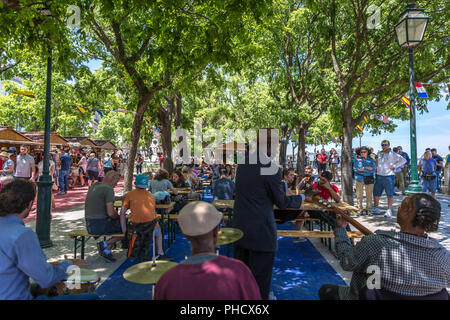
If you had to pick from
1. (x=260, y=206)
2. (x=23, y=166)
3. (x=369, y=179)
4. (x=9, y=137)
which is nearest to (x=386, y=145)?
(x=369, y=179)

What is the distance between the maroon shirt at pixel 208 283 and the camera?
4.79 ft

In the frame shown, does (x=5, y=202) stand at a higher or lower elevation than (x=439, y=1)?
lower

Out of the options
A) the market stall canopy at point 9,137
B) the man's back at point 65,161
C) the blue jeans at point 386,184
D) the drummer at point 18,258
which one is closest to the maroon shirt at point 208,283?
the drummer at point 18,258

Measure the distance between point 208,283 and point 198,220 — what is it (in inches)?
14.5

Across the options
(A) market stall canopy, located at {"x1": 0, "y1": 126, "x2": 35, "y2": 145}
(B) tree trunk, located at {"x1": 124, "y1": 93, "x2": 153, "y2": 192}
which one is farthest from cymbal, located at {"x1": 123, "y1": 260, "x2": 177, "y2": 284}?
(A) market stall canopy, located at {"x1": 0, "y1": 126, "x2": 35, "y2": 145}

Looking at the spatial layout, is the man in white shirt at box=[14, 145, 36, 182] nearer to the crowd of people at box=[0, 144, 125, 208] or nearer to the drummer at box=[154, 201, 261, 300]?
the crowd of people at box=[0, 144, 125, 208]

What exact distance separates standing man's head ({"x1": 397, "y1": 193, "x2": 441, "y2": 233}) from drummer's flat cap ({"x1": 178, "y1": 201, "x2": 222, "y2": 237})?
132cm

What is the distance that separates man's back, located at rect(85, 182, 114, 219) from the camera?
496 centimetres

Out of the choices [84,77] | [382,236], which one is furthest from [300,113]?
[382,236]

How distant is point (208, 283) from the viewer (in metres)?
1.46

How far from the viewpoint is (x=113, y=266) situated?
16.7 feet

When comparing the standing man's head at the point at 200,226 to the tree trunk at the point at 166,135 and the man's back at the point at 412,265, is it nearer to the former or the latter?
the man's back at the point at 412,265
